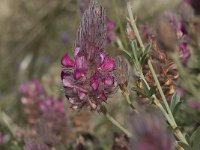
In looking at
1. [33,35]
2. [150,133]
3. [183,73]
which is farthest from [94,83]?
[33,35]

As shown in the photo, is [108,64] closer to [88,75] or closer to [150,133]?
[88,75]

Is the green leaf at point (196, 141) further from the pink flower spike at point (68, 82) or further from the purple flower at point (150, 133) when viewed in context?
the purple flower at point (150, 133)

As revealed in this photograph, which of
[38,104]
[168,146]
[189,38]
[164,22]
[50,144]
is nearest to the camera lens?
[168,146]

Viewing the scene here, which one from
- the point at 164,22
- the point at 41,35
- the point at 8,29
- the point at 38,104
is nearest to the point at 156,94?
the point at 164,22

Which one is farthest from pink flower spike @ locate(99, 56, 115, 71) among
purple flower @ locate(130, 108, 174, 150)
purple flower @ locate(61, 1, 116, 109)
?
purple flower @ locate(130, 108, 174, 150)

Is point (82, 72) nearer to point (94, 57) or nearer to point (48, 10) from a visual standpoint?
point (94, 57)

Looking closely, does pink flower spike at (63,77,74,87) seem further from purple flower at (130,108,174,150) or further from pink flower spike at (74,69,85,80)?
purple flower at (130,108,174,150)

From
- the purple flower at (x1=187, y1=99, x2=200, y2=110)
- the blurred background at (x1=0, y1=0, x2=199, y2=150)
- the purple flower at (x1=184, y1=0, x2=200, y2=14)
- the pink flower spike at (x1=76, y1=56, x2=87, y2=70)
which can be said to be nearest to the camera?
the pink flower spike at (x1=76, y1=56, x2=87, y2=70)

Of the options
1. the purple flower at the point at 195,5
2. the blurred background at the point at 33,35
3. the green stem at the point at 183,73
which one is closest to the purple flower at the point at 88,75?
the green stem at the point at 183,73
